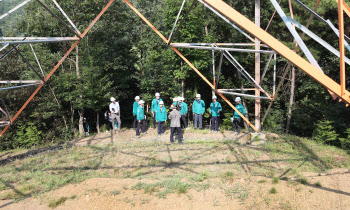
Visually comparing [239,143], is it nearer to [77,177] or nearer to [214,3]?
[77,177]

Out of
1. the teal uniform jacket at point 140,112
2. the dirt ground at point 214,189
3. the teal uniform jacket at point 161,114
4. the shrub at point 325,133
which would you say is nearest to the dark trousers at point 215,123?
the teal uniform jacket at point 161,114

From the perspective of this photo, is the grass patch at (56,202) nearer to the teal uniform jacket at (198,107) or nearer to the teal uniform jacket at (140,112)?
the teal uniform jacket at (140,112)

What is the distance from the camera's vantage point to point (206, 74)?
20.4 metres

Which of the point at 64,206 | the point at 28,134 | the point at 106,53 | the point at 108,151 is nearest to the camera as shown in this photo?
the point at 64,206

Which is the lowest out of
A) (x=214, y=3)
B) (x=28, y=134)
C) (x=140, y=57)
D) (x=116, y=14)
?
(x=28, y=134)

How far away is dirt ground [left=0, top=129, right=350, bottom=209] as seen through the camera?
582 cm

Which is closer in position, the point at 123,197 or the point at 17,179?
the point at 123,197

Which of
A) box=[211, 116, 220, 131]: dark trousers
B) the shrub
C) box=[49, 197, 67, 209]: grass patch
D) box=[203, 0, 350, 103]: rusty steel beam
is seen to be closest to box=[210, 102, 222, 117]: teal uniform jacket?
box=[211, 116, 220, 131]: dark trousers

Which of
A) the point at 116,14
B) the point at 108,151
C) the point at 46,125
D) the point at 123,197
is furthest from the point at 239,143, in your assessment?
the point at 46,125

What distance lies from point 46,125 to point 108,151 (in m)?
14.5

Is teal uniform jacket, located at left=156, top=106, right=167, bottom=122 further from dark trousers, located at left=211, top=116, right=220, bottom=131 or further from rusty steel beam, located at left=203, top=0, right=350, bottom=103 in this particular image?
rusty steel beam, located at left=203, top=0, right=350, bottom=103

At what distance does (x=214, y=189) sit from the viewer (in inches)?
259

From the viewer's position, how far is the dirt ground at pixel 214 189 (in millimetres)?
5816

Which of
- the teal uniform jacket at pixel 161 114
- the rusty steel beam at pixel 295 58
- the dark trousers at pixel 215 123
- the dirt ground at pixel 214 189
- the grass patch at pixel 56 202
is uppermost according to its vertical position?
the rusty steel beam at pixel 295 58
